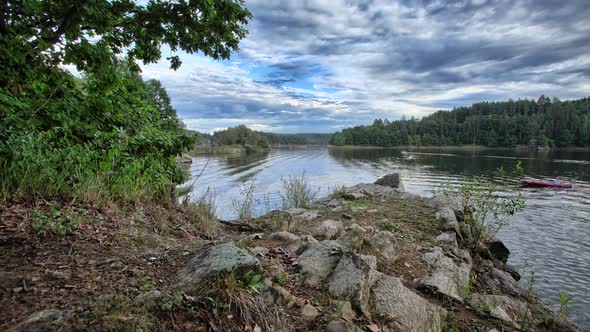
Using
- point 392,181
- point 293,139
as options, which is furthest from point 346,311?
point 293,139

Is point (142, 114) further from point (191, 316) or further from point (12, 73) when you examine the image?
point (191, 316)

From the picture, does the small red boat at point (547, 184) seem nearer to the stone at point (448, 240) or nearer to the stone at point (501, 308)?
the stone at point (448, 240)

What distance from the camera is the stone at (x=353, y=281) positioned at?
2951mm

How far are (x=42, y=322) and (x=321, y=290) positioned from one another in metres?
2.24

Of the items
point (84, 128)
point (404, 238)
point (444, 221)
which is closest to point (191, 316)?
point (84, 128)

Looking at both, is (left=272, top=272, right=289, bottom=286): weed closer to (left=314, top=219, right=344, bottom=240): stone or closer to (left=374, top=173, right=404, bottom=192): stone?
(left=314, top=219, right=344, bottom=240): stone

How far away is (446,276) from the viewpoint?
428cm

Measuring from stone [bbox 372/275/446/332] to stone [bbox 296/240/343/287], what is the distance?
542 mm

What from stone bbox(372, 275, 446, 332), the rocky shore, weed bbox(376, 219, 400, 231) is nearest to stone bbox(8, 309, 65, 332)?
the rocky shore

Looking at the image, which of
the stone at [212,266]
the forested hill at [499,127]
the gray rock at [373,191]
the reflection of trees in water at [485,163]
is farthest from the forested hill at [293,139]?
the stone at [212,266]

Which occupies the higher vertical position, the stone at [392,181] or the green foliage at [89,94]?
the green foliage at [89,94]

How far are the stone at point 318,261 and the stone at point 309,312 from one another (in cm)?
→ 42

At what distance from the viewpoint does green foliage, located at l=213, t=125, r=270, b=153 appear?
310 ft

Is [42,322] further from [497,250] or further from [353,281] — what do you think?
[497,250]
